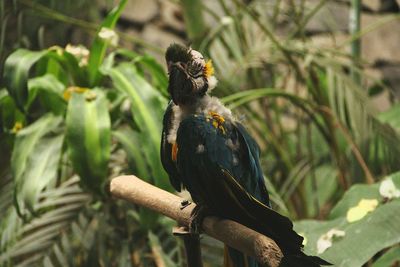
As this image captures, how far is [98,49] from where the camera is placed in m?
1.61

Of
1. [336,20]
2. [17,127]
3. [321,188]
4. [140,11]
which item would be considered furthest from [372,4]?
[17,127]

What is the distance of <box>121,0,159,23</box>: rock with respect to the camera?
9.78 ft

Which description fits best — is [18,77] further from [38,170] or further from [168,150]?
[168,150]

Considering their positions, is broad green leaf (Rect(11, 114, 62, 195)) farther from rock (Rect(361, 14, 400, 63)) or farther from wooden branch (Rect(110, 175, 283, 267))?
rock (Rect(361, 14, 400, 63))

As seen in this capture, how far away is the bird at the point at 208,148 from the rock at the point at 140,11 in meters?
2.09

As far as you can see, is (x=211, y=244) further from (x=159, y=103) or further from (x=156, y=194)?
(x=156, y=194)

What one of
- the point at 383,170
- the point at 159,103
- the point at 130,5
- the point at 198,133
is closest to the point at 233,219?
the point at 198,133

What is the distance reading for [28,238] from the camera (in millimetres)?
1646

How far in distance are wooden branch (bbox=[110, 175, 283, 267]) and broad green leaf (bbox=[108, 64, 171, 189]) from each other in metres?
0.33

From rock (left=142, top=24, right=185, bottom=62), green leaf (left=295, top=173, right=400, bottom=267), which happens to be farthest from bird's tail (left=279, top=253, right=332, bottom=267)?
rock (left=142, top=24, right=185, bottom=62)

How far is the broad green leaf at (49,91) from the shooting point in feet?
5.18

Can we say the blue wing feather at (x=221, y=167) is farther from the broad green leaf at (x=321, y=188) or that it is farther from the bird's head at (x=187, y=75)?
the broad green leaf at (x=321, y=188)

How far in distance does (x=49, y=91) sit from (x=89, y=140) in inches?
7.8

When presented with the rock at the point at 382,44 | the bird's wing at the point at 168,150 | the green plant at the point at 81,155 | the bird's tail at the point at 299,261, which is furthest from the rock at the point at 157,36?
the bird's tail at the point at 299,261
